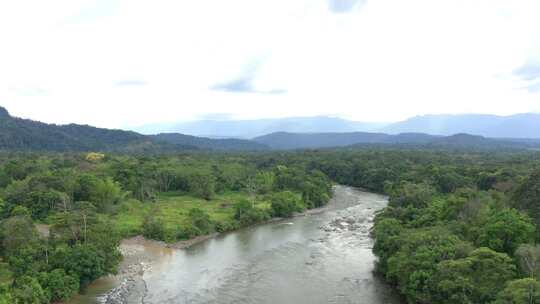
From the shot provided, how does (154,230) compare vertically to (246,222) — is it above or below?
above

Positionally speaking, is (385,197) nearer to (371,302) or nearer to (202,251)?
(202,251)

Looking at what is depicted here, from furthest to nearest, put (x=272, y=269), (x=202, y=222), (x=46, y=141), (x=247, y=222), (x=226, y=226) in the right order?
(x=46, y=141) < (x=247, y=222) < (x=226, y=226) < (x=202, y=222) < (x=272, y=269)

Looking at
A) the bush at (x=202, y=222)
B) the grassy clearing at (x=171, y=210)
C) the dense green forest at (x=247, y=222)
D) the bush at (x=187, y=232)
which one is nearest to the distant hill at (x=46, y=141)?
the dense green forest at (x=247, y=222)

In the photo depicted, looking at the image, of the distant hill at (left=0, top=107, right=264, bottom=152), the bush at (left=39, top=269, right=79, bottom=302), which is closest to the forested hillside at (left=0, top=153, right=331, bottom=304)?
the bush at (left=39, top=269, right=79, bottom=302)

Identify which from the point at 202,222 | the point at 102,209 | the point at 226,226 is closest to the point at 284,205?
the point at 226,226

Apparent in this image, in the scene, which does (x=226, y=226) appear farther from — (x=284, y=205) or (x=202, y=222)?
(x=284, y=205)

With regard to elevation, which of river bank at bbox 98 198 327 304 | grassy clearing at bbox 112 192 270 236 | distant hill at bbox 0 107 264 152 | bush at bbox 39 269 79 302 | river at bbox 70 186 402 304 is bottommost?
river at bbox 70 186 402 304

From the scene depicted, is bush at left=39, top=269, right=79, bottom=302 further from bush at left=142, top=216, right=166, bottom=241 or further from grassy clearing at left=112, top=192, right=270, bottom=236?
grassy clearing at left=112, top=192, right=270, bottom=236
